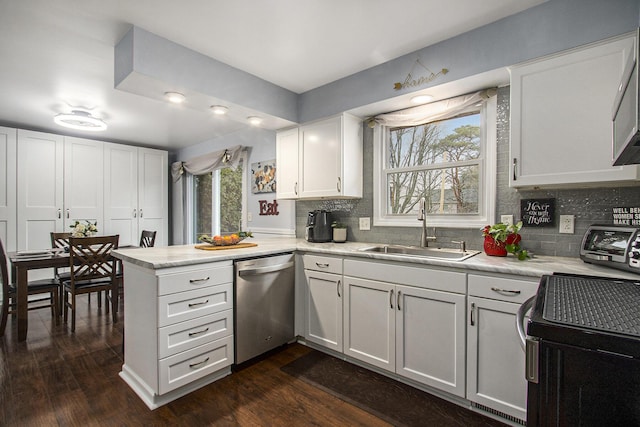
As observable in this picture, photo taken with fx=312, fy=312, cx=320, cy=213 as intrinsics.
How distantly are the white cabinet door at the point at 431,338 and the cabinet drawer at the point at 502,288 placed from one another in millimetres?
109

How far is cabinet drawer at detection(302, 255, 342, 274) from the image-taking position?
7.91 ft

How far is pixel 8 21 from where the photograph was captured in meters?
2.00

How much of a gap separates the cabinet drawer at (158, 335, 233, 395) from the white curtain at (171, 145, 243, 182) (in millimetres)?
2770

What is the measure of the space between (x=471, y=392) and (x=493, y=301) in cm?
56

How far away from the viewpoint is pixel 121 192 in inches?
204

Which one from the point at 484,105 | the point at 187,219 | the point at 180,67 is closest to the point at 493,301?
the point at 484,105

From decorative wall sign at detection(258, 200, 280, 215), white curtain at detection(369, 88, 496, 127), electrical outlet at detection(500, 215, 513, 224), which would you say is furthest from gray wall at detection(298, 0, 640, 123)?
decorative wall sign at detection(258, 200, 280, 215)

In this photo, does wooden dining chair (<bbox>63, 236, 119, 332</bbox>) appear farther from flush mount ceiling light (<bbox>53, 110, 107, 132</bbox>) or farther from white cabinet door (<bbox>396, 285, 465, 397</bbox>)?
white cabinet door (<bbox>396, 285, 465, 397</bbox>)

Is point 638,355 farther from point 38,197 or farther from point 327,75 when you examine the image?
point 38,197

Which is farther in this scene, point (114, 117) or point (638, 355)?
point (114, 117)

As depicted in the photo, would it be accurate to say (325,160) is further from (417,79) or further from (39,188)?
(39,188)

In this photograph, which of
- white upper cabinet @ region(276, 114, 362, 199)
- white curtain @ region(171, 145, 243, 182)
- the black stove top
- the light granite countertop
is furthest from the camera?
white curtain @ region(171, 145, 243, 182)

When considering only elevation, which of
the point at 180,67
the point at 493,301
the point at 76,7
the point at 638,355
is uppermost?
the point at 76,7

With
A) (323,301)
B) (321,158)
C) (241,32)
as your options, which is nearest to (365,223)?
(321,158)
